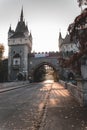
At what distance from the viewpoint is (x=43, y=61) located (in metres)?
82.1

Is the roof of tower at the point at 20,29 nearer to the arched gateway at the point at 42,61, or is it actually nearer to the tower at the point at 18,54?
the tower at the point at 18,54

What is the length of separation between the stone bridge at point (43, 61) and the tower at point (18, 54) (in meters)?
2.20

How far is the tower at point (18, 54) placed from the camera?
82.6 m

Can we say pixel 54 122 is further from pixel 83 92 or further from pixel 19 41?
pixel 19 41

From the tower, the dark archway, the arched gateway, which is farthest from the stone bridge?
the tower

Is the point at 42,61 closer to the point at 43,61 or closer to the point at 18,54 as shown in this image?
the point at 43,61

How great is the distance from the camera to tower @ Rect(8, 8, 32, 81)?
82.6 m

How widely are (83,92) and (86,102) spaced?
53cm

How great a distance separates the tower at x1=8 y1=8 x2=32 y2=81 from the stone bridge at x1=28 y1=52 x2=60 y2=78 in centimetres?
220

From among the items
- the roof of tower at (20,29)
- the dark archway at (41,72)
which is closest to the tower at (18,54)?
the roof of tower at (20,29)

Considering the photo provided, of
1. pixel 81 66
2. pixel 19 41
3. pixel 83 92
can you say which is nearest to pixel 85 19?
pixel 81 66

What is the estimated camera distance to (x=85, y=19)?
1038 cm

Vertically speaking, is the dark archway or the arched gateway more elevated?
the arched gateway

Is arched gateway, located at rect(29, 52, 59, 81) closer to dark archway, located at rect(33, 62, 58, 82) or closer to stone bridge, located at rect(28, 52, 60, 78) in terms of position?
stone bridge, located at rect(28, 52, 60, 78)
